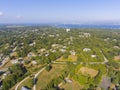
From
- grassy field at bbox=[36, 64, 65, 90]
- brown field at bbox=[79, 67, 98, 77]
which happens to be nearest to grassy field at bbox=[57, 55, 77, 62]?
grassy field at bbox=[36, 64, 65, 90]

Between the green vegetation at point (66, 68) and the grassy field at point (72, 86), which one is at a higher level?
the green vegetation at point (66, 68)

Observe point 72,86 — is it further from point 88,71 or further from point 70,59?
A: point 70,59

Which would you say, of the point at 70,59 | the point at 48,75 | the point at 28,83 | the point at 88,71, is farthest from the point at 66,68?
the point at 28,83

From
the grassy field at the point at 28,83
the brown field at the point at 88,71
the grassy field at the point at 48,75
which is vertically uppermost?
the brown field at the point at 88,71

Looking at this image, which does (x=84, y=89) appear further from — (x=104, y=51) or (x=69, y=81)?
(x=104, y=51)

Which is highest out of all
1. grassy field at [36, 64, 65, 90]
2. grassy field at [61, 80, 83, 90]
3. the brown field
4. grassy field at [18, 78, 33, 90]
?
the brown field

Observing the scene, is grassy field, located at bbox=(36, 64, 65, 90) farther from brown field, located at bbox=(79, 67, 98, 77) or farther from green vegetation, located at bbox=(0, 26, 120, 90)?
brown field, located at bbox=(79, 67, 98, 77)

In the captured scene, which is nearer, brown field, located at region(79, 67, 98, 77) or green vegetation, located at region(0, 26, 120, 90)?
green vegetation, located at region(0, 26, 120, 90)

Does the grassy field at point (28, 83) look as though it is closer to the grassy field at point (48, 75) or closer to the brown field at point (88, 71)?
the grassy field at point (48, 75)

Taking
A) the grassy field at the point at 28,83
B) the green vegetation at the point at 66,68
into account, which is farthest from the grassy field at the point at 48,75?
the grassy field at the point at 28,83
